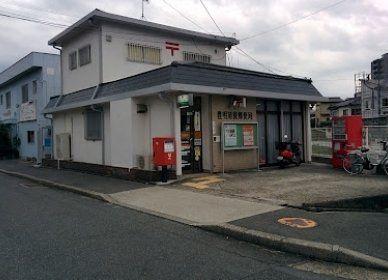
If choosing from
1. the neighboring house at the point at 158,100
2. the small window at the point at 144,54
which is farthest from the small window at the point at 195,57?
the small window at the point at 144,54

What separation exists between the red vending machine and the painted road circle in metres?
7.95

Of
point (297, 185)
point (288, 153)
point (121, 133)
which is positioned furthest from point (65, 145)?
point (297, 185)

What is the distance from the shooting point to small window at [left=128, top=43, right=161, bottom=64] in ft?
61.7

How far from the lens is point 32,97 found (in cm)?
2731

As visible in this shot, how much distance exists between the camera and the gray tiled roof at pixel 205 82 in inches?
538

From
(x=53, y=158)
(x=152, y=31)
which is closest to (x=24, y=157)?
(x=53, y=158)

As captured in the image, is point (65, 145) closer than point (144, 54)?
No

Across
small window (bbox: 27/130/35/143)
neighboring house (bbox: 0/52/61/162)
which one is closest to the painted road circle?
neighboring house (bbox: 0/52/61/162)

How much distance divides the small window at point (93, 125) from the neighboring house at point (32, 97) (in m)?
5.72

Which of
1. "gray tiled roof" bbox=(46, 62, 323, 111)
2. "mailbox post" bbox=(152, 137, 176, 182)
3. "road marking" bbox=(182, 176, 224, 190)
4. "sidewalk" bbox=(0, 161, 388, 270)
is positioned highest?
"gray tiled roof" bbox=(46, 62, 323, 111)

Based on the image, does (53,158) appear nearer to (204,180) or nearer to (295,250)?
(204,180)

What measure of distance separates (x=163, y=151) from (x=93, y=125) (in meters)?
6.56

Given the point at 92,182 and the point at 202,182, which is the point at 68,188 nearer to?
the point at 92,182

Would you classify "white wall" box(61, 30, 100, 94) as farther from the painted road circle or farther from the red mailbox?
the painted road circle
